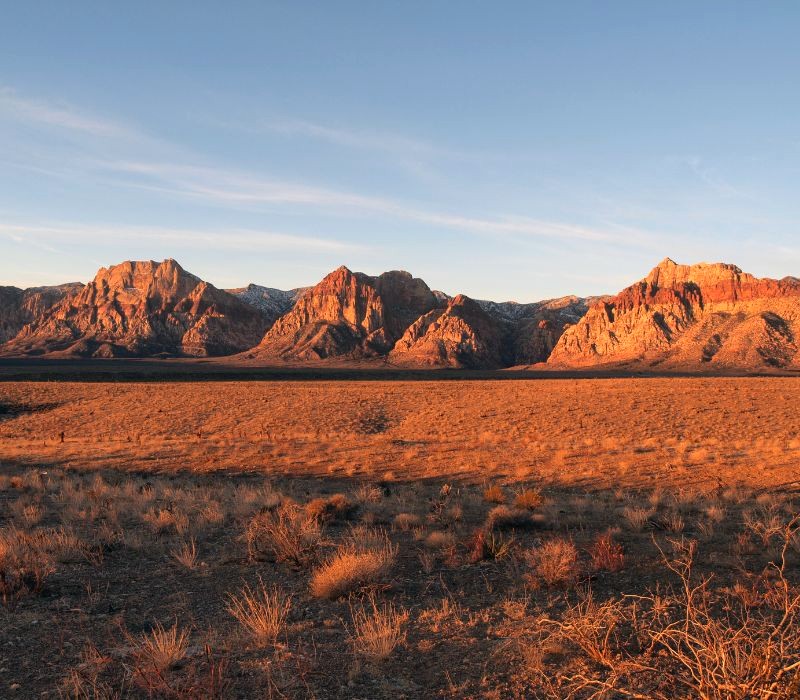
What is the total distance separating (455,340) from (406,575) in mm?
158392

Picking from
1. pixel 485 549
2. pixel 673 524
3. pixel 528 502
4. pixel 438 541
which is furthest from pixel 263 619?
pixel 528 502

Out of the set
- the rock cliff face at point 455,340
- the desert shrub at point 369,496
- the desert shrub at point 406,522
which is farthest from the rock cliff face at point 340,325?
the desert shrub at point 406,522

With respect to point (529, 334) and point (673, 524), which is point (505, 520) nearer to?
point (673, 524)

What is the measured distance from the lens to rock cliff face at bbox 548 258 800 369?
363 feet

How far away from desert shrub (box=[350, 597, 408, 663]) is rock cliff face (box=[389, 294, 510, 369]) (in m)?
144

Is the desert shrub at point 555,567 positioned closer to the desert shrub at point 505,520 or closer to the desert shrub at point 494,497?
the desert shrub at point 505,520

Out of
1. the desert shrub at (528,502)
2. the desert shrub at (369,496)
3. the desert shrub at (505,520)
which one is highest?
the desert shrub at (505,520)

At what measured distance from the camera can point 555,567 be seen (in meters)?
7.04

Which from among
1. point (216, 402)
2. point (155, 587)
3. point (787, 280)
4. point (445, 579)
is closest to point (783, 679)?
point (445, 579)

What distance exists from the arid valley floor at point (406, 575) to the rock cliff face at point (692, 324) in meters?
102

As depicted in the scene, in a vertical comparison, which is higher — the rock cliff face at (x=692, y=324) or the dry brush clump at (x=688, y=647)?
the rock cliff face at (x=692, y=324)

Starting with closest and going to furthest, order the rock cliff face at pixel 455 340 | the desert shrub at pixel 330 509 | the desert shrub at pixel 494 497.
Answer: the desert shrub at pixel 330 509 → the desert shrub at pixel 494 497 → the rock cliff face at pixel 455 340

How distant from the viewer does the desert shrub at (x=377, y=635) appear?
5.14m

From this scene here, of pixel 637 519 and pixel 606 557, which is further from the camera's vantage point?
pixel 637 519
